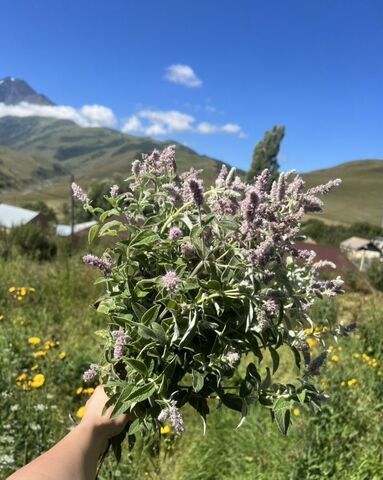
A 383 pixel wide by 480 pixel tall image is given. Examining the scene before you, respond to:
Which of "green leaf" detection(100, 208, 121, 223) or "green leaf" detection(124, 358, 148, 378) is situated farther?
"green leaf" detection(100, 208, 121, 223)

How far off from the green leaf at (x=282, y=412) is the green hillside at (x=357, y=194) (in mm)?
66836

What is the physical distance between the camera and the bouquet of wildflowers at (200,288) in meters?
1.39

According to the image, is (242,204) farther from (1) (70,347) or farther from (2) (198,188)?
(1) (70,347)

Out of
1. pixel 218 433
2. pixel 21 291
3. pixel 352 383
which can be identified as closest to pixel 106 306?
pixel 218 433

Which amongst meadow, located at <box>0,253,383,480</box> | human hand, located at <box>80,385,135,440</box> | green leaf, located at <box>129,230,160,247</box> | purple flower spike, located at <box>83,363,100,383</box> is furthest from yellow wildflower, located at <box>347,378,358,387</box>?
green leaf, located at <box>129,230,160,247</box>

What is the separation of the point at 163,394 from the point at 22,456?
2146 mm

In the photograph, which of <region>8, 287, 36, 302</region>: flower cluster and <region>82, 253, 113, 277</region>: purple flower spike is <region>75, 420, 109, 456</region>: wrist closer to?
<region>82, 253, 113, 277</region>: purple flower spike

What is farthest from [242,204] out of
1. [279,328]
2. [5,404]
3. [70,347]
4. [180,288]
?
[70,347]

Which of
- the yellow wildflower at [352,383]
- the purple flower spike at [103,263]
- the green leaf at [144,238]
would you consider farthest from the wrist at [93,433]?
the yellow wildflower at [352,383]

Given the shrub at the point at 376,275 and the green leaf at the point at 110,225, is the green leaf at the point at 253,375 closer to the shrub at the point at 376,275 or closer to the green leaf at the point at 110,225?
the green leaf at the point at 110,225

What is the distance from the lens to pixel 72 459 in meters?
1.43

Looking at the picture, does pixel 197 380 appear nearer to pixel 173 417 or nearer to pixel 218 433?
pixel 173 417

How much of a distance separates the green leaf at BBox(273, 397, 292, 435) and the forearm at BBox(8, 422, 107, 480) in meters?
0.56

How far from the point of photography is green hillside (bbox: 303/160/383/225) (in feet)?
281
